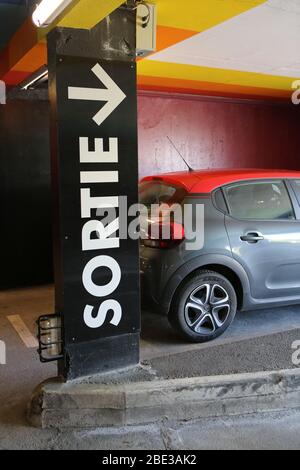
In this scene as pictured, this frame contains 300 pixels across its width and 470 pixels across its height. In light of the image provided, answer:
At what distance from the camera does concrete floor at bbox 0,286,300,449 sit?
10.2ft

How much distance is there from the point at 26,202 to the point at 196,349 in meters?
3.48

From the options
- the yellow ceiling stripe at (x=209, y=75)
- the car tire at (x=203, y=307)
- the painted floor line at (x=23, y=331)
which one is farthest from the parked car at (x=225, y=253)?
the yellow ceiling stripe at (x=209, y=75)

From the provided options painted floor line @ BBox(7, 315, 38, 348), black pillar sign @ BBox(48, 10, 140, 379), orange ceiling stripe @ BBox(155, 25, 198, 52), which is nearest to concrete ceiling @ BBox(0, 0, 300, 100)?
orange ceiling stripe @ BBox(155, 25, 198, 52)

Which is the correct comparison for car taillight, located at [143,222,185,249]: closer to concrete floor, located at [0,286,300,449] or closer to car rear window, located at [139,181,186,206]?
car rear window, located at [139,181,186,206]

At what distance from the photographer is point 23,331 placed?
510cm

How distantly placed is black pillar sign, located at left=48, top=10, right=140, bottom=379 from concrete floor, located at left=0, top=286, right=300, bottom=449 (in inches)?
19.4

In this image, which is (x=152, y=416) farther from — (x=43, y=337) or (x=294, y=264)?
(x=294, y=264)

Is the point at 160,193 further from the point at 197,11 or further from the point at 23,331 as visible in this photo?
the point at 23,331

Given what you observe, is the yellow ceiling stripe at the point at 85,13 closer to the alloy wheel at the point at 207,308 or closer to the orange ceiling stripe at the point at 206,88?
the alloy wheel at the point at 207,308

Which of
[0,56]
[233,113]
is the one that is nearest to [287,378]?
[0,56]

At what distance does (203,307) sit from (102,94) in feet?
7.17

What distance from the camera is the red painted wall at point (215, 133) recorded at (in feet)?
26.3

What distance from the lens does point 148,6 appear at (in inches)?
145

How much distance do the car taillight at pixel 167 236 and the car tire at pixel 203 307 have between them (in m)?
0.40
